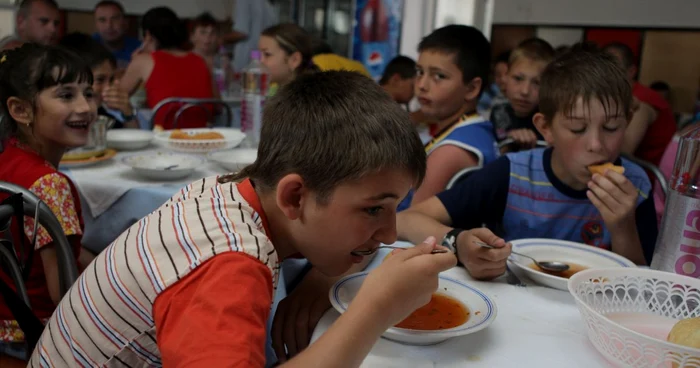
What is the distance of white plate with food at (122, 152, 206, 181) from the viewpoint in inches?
87.0

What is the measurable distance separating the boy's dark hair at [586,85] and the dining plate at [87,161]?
1.84m

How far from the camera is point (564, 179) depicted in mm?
1834

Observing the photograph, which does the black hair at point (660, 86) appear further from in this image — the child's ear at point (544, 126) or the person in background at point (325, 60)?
the child's ear at point (544, 126)

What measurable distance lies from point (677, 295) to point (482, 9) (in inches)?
238

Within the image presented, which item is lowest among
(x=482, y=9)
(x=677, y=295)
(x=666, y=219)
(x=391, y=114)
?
(x=677, y=295)

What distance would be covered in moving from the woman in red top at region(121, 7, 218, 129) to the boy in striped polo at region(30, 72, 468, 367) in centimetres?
361

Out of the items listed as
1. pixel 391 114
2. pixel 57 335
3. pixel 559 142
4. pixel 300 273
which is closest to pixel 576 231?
pixel 559 142

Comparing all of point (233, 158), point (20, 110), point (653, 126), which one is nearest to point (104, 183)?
point (20, 110)

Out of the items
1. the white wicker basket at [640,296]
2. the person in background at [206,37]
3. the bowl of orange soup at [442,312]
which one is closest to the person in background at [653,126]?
the white wicker basket at [640,296]

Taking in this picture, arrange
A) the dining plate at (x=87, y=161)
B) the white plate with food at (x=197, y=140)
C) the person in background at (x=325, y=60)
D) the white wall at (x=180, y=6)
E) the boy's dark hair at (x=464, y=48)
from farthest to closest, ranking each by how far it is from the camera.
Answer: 1. the white wall at (x=180, y=6)
2. the person in background at (x=325, y=60)
3. the white plate with food at (x=197, y=140)
4. the boy's dark hair at (x=464, y=48)
5. the dining plate at (x=87, y=161)

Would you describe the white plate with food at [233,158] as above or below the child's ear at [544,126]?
below

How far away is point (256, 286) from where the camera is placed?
2.77 ft

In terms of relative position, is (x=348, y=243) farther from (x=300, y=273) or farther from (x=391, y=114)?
(x=300, y=273)

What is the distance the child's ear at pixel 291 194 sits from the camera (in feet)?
3.16
